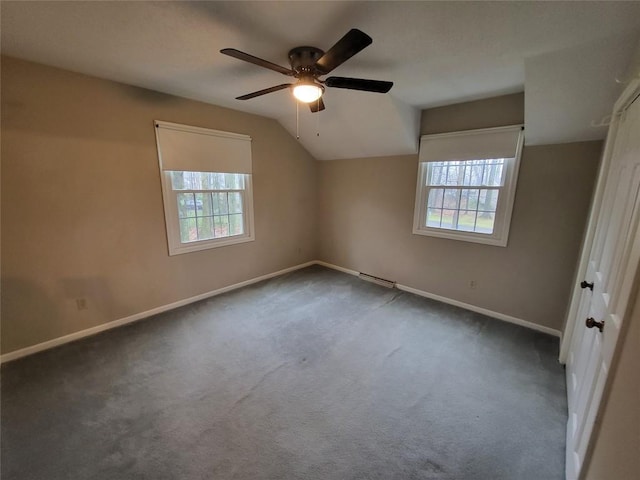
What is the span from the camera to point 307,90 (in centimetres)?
190

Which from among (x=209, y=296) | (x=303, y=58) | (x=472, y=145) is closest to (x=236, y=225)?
(x=209, y=296)

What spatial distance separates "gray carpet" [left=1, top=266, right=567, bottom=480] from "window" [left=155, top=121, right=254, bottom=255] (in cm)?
112

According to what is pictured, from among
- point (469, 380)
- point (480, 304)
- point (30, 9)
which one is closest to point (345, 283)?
point (480, 304)

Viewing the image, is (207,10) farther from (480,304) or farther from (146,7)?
(480,304)

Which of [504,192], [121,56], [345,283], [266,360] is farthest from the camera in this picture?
[345,283]

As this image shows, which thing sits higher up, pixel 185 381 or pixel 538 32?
pixel 538 32

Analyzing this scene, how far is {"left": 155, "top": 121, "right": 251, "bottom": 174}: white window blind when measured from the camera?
2929 millimetres

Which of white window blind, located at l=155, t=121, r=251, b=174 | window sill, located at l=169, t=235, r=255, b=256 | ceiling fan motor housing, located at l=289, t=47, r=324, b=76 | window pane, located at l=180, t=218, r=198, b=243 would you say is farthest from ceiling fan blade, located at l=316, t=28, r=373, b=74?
window sill, located at l=169, t=235, r=255, b=256

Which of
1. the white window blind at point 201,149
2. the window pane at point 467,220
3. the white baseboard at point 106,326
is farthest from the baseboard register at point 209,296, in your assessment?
the white window blind at point 201,149

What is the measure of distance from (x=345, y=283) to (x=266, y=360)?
2.01 metres

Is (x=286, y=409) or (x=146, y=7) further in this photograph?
(x=286, y=409)

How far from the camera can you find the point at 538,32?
1.61 meters

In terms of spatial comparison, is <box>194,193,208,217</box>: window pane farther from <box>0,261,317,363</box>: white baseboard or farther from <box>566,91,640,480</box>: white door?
<box>566,91,640,480</box>: white door

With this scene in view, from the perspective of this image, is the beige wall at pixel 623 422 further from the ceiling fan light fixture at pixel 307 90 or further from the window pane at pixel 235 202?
the window pane at pixel 235 202
